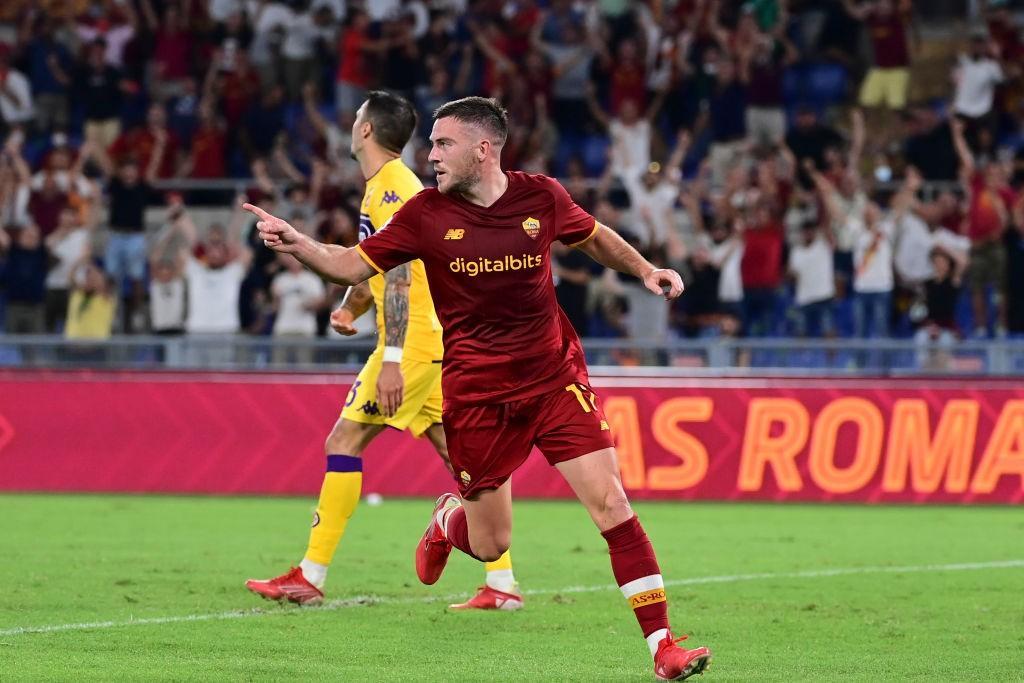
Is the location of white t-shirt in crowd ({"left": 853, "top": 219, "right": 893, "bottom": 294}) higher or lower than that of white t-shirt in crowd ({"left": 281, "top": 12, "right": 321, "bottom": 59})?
lower

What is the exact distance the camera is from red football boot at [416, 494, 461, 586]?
827 centimetres

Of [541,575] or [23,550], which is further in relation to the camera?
[23,550]

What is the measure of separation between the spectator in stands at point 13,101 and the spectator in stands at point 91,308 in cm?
543

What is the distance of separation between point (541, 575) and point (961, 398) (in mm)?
6295

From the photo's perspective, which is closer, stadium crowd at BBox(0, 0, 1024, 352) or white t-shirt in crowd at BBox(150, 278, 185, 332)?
stadium crowd at BBox(0, 0, 1024, 352)

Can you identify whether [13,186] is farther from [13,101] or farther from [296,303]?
[296,303]

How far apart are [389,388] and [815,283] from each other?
1037 centimetres

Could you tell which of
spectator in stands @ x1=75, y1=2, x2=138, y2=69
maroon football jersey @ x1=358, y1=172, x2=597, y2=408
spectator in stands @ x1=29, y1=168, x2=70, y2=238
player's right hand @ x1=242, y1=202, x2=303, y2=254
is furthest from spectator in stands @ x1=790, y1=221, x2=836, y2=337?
player's right hand @ x1=242, y1=202, x2=303, y2=254

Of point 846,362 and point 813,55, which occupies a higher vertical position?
point 813,55

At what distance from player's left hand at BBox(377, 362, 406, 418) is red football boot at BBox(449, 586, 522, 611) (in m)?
1.11

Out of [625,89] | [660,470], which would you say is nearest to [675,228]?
[625,89]

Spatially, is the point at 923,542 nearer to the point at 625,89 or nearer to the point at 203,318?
the point at 203,318

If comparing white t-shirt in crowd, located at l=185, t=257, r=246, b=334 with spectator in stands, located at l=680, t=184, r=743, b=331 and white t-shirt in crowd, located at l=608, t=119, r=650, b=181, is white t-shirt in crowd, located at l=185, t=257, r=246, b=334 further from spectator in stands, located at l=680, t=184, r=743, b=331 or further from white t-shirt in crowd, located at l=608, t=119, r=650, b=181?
white t-shirt in crowd, located at l=608, t=119, r=650, b=181

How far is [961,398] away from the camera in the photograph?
1507cm
